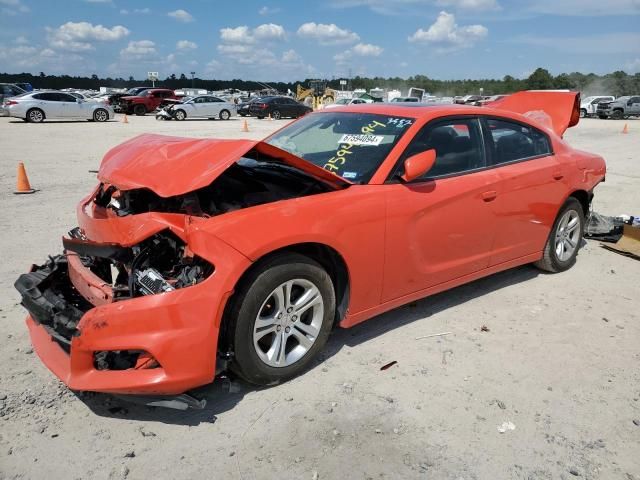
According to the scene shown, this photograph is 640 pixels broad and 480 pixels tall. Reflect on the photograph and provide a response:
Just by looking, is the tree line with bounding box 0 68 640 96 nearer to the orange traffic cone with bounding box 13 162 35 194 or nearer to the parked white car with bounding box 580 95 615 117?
the parked white car with bounding box 580 95 615 117

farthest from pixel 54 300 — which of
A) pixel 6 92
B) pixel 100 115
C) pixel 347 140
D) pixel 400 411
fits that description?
pixel 6 92

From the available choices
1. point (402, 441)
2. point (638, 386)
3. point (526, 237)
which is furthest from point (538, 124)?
point (402, 441)

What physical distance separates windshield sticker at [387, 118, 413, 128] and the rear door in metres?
0.80

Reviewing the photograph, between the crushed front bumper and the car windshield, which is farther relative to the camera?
the car windshield

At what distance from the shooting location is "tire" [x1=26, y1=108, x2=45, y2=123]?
76.3 feet

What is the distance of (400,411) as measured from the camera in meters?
2.88

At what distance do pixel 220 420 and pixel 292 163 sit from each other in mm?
1585

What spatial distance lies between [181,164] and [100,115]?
25.5 meters

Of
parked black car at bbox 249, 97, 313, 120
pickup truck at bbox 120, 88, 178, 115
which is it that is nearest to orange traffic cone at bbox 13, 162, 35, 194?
parked black car at bbox 249, 97, 313, 120

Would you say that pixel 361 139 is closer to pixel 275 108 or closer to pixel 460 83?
pixel 275 108

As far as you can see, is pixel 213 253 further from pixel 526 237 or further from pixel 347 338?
pixel 526 237

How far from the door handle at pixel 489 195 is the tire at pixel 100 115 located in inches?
1005

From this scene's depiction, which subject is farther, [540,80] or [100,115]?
[540,80]

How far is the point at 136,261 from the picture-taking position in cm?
282
